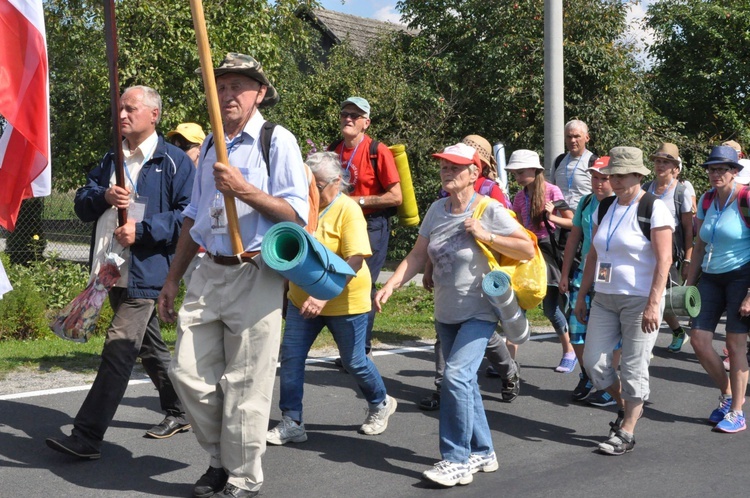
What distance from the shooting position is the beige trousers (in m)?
4.57

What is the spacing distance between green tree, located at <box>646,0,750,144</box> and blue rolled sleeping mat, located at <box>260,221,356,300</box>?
1818 centimetres

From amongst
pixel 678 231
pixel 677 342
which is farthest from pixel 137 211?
pixel 677 342

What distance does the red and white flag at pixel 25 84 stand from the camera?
4750 mm

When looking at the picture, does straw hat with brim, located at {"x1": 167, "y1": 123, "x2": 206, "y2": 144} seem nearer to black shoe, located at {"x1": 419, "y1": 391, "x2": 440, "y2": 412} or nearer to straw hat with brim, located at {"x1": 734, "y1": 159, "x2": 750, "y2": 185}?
black shoe, located at {"x1": 419, "y1": 391, "x2": 440, "y2": 412}

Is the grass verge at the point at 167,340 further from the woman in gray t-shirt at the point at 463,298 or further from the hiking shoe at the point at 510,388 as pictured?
the woman in gray t-shirt at the point at 463,298

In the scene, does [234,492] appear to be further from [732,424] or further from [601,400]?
[732,424]

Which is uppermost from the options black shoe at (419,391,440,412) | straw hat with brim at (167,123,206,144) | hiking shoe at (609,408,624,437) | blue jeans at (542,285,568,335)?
straw hat with brim at (167,123,206,144)

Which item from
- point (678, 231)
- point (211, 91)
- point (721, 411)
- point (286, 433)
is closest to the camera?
point (211, 91)

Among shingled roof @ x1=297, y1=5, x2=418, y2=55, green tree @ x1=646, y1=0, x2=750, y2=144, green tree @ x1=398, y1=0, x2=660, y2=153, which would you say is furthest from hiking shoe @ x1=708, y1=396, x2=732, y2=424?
shingled roof @ x1=297, y1=5, x2=418, y2=55

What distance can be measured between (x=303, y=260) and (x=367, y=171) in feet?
10.3

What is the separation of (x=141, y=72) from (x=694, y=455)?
33.0 ft

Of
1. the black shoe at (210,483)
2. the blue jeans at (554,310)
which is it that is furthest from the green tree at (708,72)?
the black shoe at (210,483)

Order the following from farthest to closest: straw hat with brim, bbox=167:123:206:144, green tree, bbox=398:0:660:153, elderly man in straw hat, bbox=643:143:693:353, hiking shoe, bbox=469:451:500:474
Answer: green tree, bbox=398:0:660:153 < elderly man in straw hat, bbox=643:143:693:353 < straw hat with brim, bbox=167:123:206:144 < hiking shoe, bbox=469:451:500:474

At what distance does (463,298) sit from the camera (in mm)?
5188
